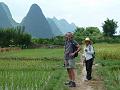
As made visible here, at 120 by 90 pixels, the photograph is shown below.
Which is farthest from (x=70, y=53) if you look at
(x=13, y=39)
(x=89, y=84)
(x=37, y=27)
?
(x=37, y=27)

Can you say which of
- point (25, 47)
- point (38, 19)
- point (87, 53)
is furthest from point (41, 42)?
point (38, 19)

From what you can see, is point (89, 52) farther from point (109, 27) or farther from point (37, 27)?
point (37, 27)

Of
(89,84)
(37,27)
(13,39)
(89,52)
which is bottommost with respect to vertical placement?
(89,84)

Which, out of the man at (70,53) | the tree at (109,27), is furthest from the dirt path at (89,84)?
the tree at (109,27)

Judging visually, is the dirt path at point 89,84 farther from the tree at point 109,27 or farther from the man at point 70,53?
the tree at point 109,27

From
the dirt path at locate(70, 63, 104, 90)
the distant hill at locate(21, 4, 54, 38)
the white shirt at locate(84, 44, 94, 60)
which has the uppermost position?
the distant hill at locate(21, 4, 54, 38)

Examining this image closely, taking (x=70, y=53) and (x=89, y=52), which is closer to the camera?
(x=70, y=53)

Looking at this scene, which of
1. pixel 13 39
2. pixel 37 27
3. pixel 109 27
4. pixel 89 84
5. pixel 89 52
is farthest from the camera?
pixel 37 27

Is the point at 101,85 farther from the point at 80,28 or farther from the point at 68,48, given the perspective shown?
the point at 80,28

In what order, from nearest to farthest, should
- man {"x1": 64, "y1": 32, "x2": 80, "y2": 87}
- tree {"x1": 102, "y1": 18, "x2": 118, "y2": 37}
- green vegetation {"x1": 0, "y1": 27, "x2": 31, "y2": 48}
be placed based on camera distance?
Result: man {"x1": 64, "y1": 32, "x2": 80, "y2": 87}
green vegetation {"x1": 0, "y1": 27, "x2": 31, "y2": 48}
tree {"x1": 102, "y1": 18, "x2": 118, "y2": 37}

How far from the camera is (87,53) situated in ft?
42.1

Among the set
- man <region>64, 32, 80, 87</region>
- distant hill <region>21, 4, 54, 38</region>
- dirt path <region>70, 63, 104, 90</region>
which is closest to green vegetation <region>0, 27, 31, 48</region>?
dirt path <region>70, 63, 104, 90</region>

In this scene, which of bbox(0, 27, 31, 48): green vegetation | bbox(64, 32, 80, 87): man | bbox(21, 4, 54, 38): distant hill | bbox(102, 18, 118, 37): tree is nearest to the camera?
bbox(64, 32, 80, 87): man

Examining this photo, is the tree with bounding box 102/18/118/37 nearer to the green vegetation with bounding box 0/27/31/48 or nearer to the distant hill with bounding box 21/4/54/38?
the green vegetation with bounding box 0/27/31/48
